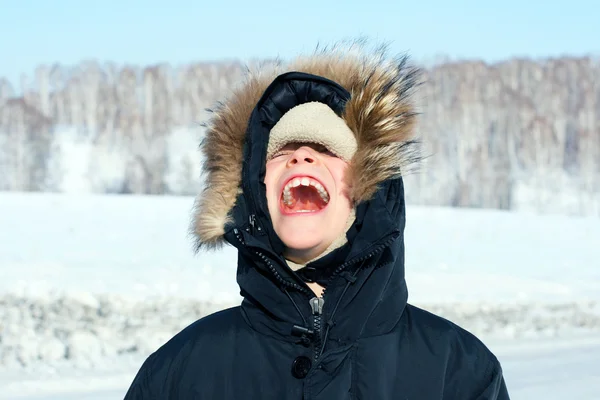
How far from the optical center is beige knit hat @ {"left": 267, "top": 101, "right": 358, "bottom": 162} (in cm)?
216

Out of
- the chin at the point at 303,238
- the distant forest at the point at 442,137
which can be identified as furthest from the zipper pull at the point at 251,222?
the distant forest at the point at 442,137

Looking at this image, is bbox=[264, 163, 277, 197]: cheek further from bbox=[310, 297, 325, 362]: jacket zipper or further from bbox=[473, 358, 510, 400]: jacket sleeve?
bbox=[473, 358, 510, 400]: jacket sleeve

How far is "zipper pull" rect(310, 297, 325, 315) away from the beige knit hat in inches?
15.6

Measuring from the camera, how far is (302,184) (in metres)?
2.12

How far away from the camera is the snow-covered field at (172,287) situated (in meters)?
6.70

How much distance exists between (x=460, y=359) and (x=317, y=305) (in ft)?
1.32

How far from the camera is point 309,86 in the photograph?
88.9 inches

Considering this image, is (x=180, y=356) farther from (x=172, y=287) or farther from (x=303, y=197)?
(x=172, y=287)

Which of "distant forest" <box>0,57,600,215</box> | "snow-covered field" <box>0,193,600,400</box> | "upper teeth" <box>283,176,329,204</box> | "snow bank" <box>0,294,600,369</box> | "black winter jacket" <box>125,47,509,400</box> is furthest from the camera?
"distant forest" <box>0,57,600,215</box>

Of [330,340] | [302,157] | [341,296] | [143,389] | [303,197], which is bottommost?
[143,389]

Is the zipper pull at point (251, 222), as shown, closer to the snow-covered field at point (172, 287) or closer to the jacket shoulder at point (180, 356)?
the jacket shoulder at point (180, 356)

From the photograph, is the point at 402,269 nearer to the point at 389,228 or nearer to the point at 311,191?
the point at 389,228

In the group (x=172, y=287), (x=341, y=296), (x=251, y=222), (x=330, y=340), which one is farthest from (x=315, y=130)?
(x=172, y=287)

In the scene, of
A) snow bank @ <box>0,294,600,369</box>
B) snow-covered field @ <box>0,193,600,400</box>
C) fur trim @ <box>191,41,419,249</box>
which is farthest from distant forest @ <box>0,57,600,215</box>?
fur trim @ <box>191,41,419,249</box>
